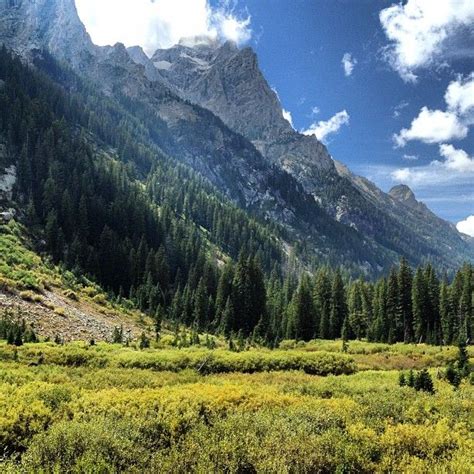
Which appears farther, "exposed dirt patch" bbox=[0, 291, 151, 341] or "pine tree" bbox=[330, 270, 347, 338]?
"pine tree" bbox=[330, 270, 347, 338]

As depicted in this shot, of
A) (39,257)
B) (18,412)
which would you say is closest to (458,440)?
(18,412)

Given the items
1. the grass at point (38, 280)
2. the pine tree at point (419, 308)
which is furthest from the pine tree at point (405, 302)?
the grass at point (38, 280)

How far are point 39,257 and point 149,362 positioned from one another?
54840 millimetres

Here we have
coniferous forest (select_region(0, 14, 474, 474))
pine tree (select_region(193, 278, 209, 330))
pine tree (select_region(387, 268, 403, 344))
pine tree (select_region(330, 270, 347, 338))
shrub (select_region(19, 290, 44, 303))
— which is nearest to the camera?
coniferous forest (select_region(0, 14, 474, 474))

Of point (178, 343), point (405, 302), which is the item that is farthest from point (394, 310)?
point (178, 343)

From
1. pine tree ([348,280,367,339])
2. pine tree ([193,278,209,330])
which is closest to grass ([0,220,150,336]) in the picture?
pine tree ([193,278,209,330])

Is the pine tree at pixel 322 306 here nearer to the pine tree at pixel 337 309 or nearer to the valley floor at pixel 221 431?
the pine tree at pixel 337 309

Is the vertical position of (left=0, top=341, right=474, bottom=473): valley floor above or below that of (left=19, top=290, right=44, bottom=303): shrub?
below

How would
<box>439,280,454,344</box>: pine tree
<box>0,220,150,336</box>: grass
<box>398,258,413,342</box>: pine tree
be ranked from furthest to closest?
1. <box>398,258,413,342</box>: pine tree
2. <box>439,280,454,344</box>: pine tree
3. <box>0,220,150,336</box>: grass

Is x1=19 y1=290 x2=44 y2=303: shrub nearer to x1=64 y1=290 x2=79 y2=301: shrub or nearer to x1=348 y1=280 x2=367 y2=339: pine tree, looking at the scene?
x1=64 y1=290 x2=79 y2=301: shrub

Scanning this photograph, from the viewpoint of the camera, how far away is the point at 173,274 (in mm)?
115688

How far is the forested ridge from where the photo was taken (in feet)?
263

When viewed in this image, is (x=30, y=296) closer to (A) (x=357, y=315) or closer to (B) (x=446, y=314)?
(A) (x=357, y=315)

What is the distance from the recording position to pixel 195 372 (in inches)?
1086
